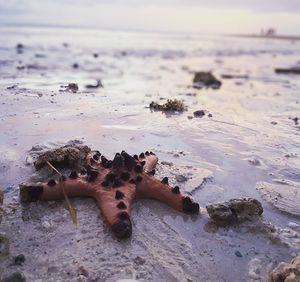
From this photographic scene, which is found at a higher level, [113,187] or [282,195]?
[113,187]

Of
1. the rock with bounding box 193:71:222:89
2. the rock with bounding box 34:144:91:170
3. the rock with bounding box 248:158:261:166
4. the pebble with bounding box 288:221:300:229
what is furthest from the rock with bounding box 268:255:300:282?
the rock with bounding box 193:71:222:89

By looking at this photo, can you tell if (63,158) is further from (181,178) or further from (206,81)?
(206,81)

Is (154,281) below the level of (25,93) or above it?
above

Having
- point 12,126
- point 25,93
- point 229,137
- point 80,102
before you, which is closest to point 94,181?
point 12,126

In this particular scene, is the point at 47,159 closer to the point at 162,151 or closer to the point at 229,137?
the point at 162,151

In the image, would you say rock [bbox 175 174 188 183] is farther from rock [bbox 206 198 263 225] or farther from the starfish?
rock [bbox 206 198 263 225]

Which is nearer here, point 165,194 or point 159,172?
point 165,194

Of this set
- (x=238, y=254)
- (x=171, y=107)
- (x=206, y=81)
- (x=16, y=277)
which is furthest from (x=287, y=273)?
(x=206, y=81)
